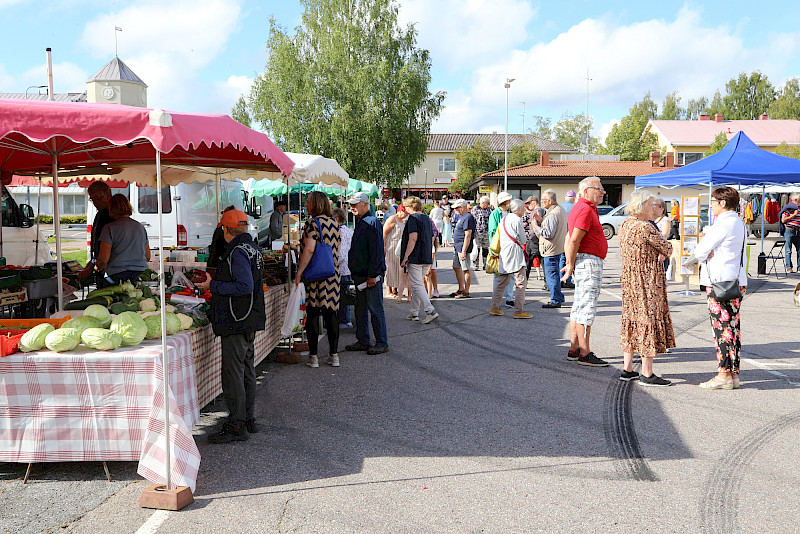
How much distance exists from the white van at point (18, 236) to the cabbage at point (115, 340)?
6.69 metres

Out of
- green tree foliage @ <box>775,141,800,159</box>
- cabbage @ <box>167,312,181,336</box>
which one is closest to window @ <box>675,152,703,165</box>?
green tree foliage @ <box>775,141,800,159</box>

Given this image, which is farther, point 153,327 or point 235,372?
point 235,372

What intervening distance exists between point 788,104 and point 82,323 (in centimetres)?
8106

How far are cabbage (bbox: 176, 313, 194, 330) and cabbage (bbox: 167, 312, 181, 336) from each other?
7 centimetres

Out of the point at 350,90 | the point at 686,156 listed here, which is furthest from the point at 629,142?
the point at 350,90

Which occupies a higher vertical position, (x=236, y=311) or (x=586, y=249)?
(x=586, y=249)

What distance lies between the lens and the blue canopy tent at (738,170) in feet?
41.0

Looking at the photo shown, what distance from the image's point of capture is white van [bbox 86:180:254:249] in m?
13.1

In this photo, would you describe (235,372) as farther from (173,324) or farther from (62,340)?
(62,340)

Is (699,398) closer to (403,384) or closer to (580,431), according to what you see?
(580,431)

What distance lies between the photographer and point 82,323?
14.7 feet

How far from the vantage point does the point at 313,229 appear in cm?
688

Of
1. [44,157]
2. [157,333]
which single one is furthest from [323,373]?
[44,157]

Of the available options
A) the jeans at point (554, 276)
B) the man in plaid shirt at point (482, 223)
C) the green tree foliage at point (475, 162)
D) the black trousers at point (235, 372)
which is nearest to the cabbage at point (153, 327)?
the black trousers at point (235, 372)
